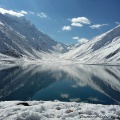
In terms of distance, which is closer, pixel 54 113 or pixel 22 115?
pixel 22 115

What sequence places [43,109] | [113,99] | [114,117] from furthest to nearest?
[113,99], [43,109], [114,117]

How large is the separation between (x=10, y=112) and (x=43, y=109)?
3.24m

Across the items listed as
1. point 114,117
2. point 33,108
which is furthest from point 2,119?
point 114,117

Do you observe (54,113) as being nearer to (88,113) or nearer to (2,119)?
(88,113)

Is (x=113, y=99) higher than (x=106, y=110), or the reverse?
(x=106, y=110)

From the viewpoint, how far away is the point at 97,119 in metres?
20.2

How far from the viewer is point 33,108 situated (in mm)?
23719

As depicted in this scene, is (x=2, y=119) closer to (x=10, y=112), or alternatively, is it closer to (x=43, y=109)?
(x=10, y=112)


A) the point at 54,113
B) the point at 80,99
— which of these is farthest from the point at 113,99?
the point at 54,113

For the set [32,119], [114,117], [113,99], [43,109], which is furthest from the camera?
[113,99]

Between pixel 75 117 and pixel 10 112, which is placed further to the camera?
pixel 10 112

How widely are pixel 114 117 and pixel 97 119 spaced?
7.27ft

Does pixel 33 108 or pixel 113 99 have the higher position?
pixel 33 108

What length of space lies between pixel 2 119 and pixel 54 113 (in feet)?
15.4
